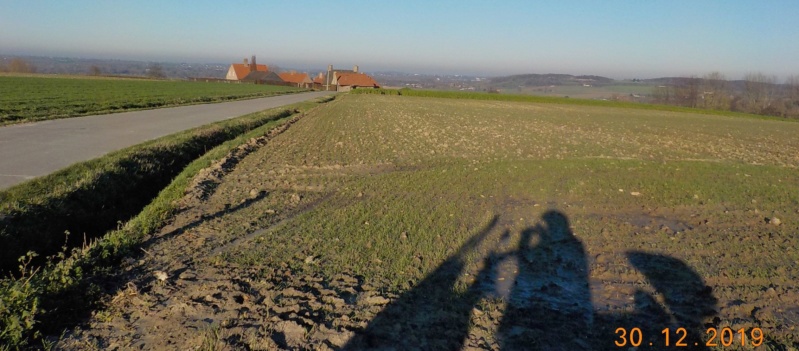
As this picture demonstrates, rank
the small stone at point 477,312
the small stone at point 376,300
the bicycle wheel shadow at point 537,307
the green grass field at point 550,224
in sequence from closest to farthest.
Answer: the bicycle wheel shadow at point 537,307 < the small stone at point 477,312 < the small stone at point 376,300 < the green grass field at point 550,224

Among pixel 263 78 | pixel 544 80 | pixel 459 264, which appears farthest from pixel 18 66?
pixel 544 80

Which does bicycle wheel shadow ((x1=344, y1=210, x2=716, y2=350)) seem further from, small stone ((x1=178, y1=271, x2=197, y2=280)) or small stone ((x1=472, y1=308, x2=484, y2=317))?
small stone ((x1=178, y1=271, x2=197, y2=280))

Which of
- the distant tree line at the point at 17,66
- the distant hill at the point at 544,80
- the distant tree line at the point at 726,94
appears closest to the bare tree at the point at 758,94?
the distant tree line at the point at 726,94

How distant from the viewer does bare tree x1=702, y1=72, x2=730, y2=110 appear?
93.0m

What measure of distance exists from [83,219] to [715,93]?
112358 mm

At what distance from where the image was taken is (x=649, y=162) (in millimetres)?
15023

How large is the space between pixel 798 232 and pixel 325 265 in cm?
727

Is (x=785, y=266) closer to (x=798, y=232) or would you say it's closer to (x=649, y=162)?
(x=798, y=232)

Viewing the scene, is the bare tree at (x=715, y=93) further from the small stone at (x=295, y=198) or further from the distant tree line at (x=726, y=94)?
the small stone at (x=295, y=198)

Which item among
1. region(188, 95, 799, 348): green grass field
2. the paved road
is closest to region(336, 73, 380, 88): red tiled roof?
the paved road

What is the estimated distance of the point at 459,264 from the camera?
566 centimetres
